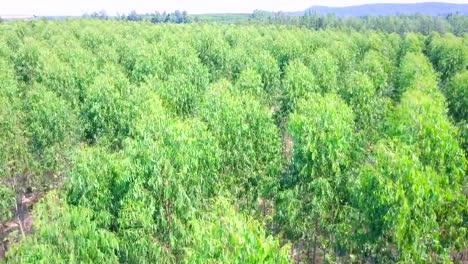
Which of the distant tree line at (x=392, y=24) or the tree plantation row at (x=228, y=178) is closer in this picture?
the tree plantation row at (x=228, y=178)

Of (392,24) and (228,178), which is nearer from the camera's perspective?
(228,178)

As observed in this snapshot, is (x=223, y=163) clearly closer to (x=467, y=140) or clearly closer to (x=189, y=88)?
(x=189, y=88)

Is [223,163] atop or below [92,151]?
below

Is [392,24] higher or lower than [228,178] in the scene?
higher

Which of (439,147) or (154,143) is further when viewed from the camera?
(439,147)

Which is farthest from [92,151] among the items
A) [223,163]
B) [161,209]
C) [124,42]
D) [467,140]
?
[124,42]

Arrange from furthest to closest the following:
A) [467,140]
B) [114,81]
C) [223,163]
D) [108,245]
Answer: [114,81] → [467,140] → [223,163] → [108,245]

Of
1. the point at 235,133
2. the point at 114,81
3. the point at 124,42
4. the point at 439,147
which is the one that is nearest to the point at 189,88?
the point at 114,81

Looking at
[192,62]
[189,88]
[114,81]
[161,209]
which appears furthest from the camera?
[192,62]

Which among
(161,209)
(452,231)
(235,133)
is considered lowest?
(452,231)

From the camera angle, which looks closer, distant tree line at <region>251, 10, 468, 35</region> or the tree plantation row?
the tree plantation row
